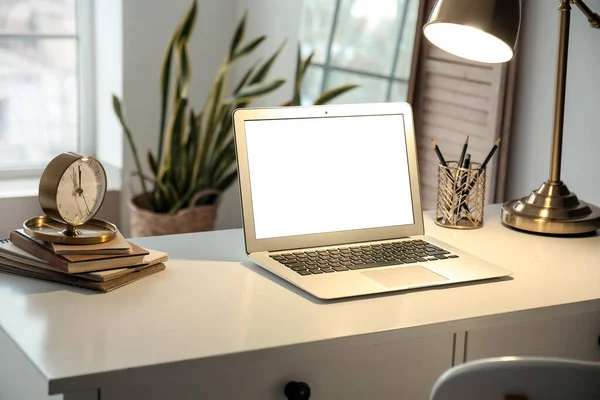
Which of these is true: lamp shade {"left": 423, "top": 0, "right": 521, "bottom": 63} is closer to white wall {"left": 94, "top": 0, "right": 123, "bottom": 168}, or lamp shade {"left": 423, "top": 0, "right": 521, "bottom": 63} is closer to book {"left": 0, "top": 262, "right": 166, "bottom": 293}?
book {"left": 0, "top": 262, "right": 166, "bottom": 293}

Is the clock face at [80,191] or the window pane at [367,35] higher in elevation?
the window pane at [367,35]

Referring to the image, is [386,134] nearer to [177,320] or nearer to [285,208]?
[285,208]

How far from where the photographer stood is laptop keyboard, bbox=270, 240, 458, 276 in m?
1.41

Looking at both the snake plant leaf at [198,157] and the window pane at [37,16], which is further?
the window pane at [37,16]

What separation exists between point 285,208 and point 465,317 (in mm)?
397

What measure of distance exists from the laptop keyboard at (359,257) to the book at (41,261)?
20 centimetres

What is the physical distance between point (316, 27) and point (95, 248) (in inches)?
74.0

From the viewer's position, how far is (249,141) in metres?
1.47

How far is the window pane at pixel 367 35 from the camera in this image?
8.71 ft

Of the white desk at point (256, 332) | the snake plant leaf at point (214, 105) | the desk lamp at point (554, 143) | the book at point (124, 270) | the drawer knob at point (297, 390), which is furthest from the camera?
the snake plant leaf at point (214, 105)

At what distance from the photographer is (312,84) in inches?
122

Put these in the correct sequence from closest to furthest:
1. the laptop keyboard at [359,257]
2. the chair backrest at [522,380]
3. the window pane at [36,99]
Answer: the chair backrest at [522,380]
the laptop keyboard at [359,257]
the window pane at [36,99]

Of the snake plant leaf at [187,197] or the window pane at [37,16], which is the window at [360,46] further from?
the window pane at [37,16]

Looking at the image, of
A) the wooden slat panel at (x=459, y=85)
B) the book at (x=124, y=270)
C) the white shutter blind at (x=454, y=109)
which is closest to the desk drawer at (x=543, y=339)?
the book at (x=124, y=270)
